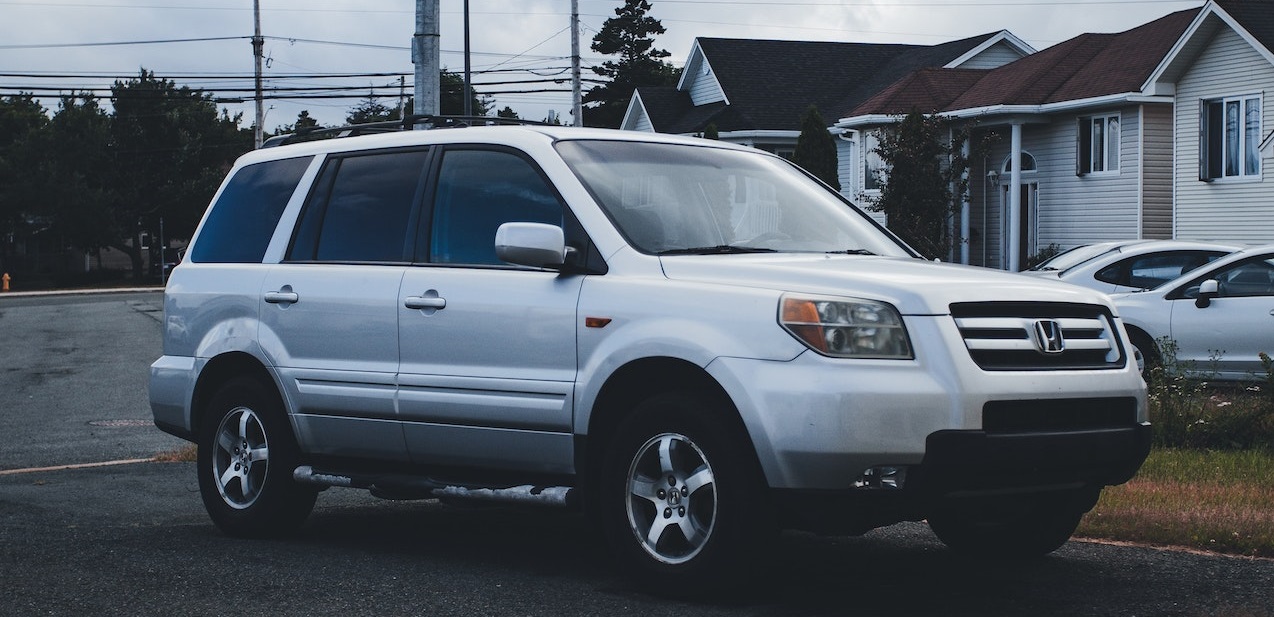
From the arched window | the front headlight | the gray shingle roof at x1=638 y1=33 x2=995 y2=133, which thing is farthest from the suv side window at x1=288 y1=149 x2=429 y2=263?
the gray shingle roof at x1=638 y1=33 x2=995 y2=133

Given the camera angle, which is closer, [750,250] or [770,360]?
[770,360]

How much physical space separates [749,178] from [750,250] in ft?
2.57

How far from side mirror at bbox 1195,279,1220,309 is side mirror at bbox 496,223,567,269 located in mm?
10734

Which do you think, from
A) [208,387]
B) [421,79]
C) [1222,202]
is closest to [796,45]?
[1222,202]

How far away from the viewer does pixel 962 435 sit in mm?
5715

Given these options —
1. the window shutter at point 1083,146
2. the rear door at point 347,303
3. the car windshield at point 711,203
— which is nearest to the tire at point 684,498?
the car windshield at point 711,203

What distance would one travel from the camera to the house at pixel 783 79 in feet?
153

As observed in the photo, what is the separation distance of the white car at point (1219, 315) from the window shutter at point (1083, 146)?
20497 millimetres

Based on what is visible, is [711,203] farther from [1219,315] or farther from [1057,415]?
[1219,315]

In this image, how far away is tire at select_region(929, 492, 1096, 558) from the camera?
7004 millimetres

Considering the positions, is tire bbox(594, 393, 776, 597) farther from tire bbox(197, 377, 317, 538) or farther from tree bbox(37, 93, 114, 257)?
tree bbox(37, 93, 114, 257)

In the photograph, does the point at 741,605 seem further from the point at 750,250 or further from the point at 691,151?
the point at 691,151

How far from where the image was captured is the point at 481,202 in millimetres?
7379

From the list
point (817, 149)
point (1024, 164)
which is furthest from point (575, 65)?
point (1024, 164)
